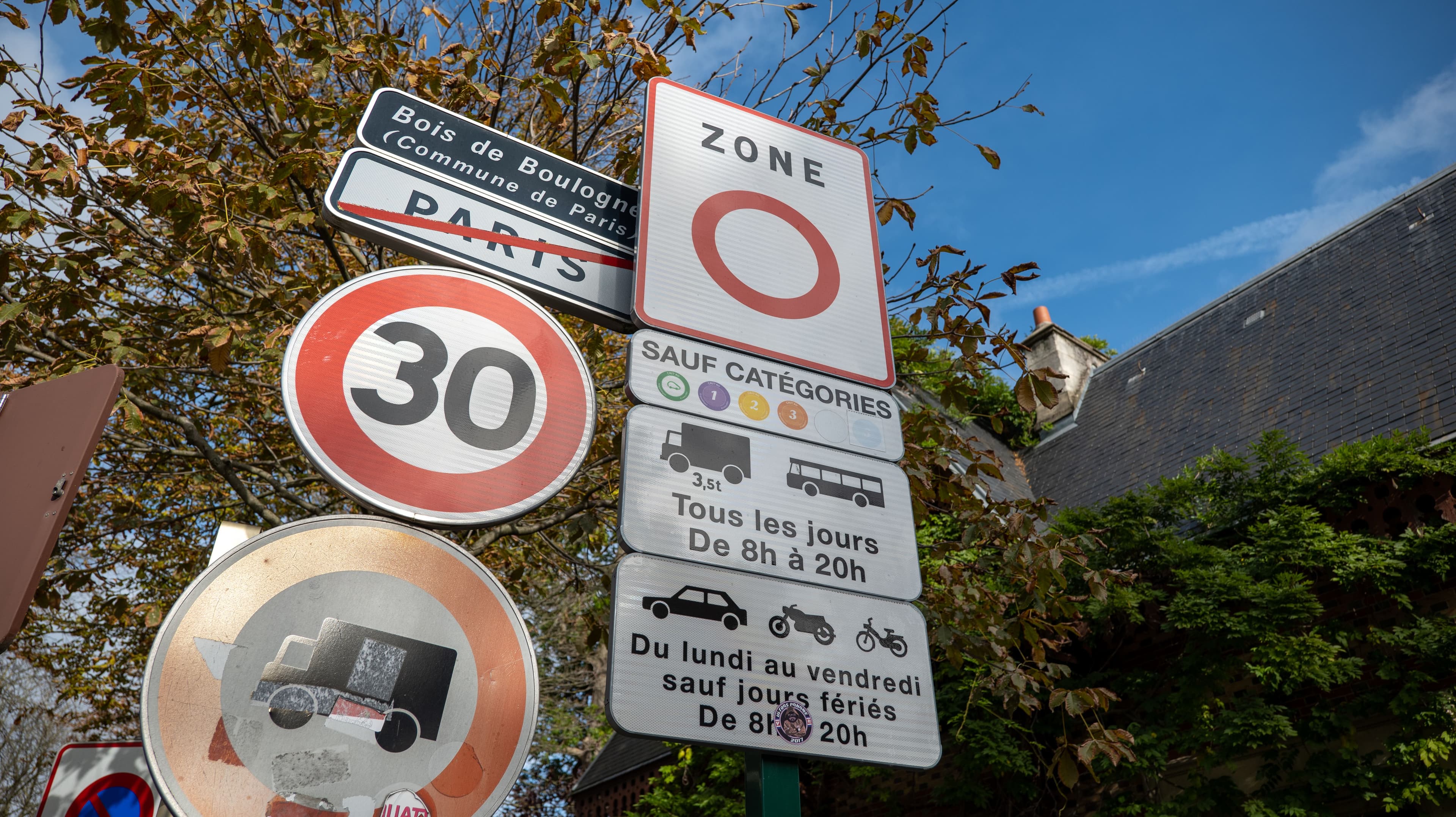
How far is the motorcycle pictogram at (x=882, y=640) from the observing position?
73.9 inches

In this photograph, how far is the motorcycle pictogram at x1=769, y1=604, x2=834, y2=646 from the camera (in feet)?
5.96

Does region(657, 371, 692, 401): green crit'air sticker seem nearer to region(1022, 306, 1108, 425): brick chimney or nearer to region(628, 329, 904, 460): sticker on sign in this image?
region(628, 329, 904, 460): sticker on sign

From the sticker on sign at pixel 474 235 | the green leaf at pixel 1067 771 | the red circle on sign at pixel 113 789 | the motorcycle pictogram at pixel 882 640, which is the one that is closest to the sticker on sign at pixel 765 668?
the motorcycle pictogram at pixel 882 640

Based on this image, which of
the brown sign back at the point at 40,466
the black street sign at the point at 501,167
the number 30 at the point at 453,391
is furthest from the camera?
the black street sign at the point at 501,167

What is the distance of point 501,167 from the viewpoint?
2.66 metres

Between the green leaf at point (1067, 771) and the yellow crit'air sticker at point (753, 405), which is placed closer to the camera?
the yellow crit'air sticker at point (753, 405)

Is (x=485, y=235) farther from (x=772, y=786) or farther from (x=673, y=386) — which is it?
(x=772, y=786)

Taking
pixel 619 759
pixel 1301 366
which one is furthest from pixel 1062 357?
pixel 619 759

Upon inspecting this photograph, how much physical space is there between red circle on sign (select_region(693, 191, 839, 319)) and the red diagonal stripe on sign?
0.35m

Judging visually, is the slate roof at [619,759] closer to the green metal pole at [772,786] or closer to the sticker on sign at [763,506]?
the sticker on sign at [763,506]

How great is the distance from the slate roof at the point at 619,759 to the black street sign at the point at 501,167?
12.7m

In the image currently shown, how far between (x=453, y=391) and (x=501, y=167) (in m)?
1.02

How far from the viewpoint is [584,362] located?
2.12 metres

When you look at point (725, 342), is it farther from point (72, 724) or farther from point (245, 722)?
point (72, 724)
